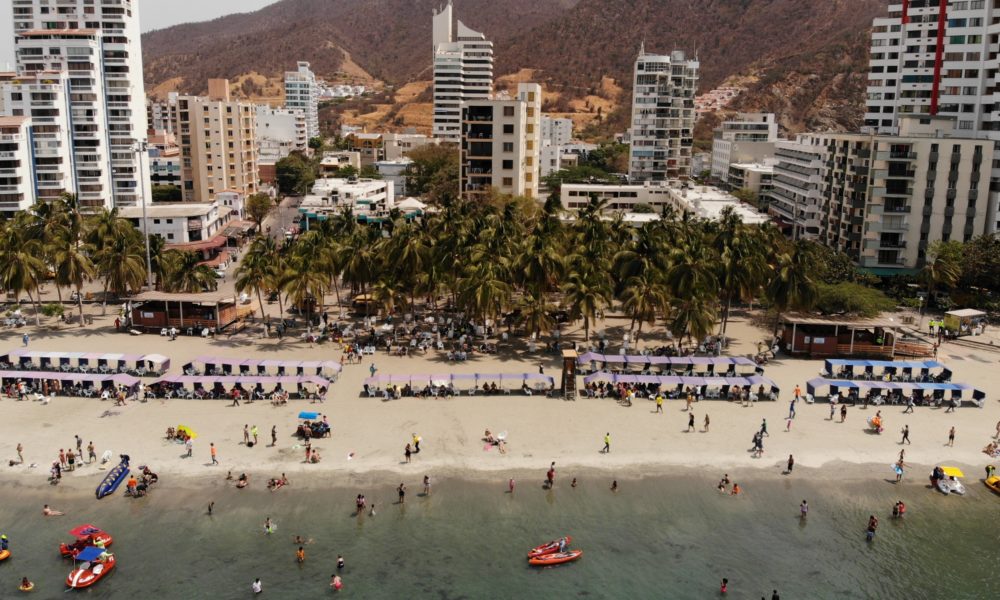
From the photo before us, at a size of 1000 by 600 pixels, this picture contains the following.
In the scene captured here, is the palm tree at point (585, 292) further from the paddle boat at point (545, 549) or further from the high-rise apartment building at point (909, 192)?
the high-rise apartment building at point (909, 192)

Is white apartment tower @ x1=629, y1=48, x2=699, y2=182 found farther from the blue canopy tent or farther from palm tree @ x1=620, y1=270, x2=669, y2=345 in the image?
the blue canopy tent

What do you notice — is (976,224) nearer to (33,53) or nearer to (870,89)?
(870,89)

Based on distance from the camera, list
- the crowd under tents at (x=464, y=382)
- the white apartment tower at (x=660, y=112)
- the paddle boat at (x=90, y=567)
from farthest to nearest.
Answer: the white apartment tower at (x=660, y=112) → the crowd under tents at (x=464, y=382) → the paddle boat at (x=90, y=567)

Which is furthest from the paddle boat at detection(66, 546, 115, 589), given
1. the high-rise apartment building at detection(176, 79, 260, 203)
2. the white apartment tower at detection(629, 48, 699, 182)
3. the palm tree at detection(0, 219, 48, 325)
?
the white apartment tower at detection(629, 48, 699, 182)

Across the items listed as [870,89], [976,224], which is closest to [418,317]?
[976,224]

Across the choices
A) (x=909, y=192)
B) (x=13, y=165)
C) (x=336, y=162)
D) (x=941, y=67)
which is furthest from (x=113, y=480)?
(x=336, y=162)

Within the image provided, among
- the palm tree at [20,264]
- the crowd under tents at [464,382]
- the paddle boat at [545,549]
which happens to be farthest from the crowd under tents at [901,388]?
the palm tree at [20,264]

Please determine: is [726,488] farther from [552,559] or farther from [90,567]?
[90,567]
